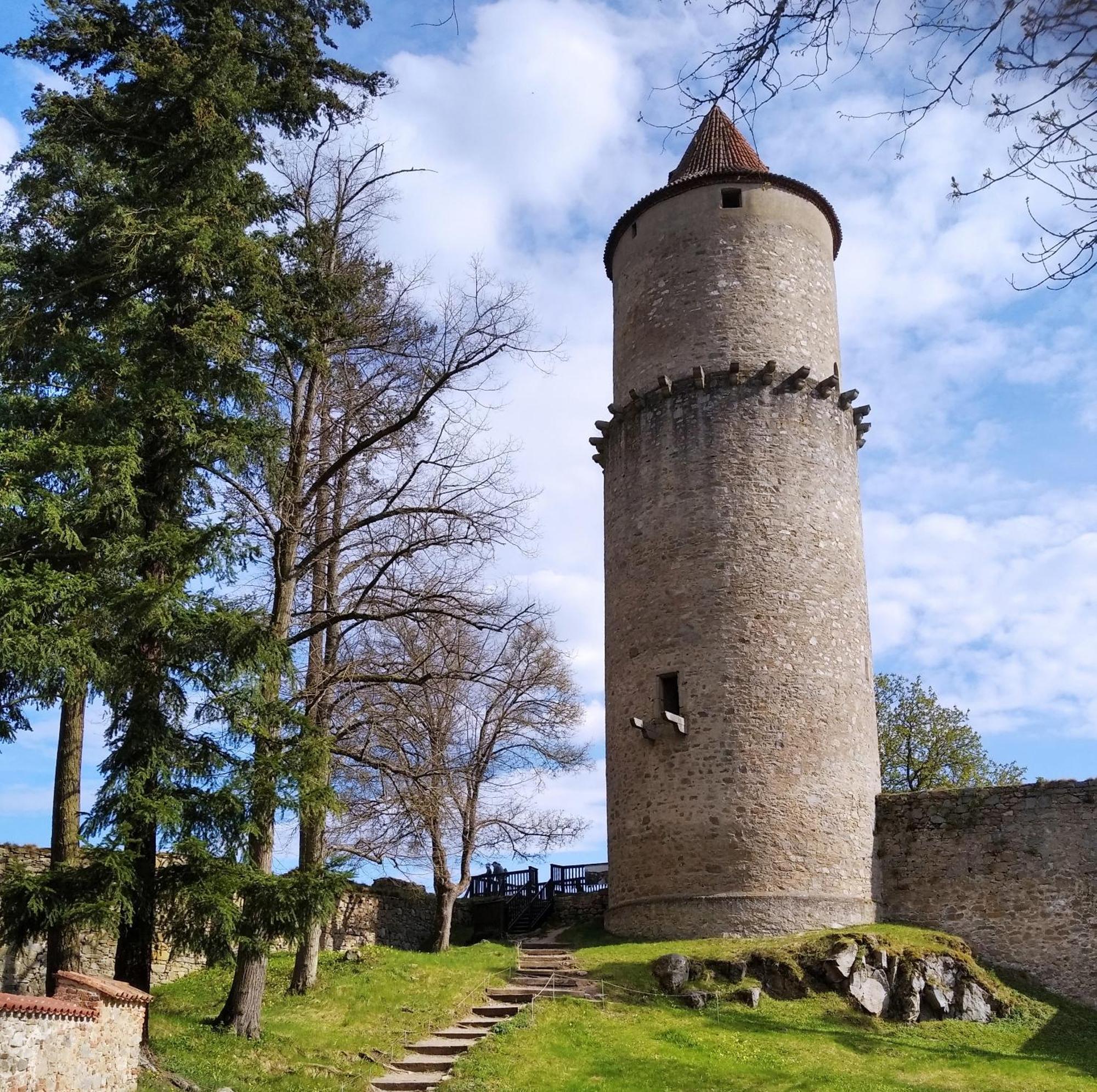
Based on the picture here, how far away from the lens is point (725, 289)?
19984 millimetres

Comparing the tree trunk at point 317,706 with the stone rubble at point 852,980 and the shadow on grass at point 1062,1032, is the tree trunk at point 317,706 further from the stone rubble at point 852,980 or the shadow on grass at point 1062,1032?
the shadow on grass at point 1062,1032

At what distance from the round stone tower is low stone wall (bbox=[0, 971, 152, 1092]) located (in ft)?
30.9

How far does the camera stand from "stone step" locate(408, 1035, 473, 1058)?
12547 millimetres

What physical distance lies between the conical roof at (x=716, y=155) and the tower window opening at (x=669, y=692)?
9.19m

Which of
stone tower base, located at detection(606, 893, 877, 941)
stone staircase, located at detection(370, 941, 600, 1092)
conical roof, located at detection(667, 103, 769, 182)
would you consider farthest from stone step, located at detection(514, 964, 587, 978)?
conical roof, located at detection(667, 103, 769, 182)

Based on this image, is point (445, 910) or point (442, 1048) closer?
point (442, 1048)

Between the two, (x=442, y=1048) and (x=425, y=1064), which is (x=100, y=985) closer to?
(x=425, y=1064)

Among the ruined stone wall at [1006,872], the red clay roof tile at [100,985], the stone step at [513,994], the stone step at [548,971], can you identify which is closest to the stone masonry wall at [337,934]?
the red clay roof tile at [100,985]

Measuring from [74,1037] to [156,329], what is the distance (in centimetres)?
732

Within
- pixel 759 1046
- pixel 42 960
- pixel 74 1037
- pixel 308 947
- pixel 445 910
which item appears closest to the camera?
pixel 74 1037

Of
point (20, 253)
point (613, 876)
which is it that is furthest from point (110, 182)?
point (613, 876)

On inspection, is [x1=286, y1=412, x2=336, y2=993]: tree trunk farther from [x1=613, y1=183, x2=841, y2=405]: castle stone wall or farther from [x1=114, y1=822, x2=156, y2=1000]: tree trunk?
[x1=613, y1=183, x2=841, y2=405]: castle stone wall

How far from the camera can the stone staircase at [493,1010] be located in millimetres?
11805

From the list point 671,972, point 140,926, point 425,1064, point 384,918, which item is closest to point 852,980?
point 671,972
